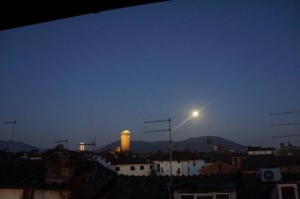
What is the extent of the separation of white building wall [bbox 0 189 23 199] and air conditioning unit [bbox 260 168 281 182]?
1725 centimetres

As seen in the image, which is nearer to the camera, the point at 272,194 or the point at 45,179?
the point at 45,179

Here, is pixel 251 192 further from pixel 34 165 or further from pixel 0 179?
pixel 0 179

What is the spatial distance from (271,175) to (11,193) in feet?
60.1

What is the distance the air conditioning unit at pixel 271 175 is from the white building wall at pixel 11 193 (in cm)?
1725

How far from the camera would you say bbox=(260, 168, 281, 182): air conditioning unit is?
21.2m

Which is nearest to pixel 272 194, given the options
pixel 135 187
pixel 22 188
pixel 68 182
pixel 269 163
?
pixel 135 187

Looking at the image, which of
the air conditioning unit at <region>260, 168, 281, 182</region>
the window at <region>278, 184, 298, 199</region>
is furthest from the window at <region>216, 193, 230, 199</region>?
the air conditioning unit at <region>260, 168, 281, 182</region>

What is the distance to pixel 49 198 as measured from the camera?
1658 centimetres

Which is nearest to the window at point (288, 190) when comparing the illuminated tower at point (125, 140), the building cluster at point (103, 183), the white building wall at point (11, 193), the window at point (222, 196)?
the building cluster at point (103, 183)

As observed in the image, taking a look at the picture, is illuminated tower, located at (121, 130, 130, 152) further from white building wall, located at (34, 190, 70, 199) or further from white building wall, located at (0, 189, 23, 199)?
white building wall, located at (34, 190, 70, 199)

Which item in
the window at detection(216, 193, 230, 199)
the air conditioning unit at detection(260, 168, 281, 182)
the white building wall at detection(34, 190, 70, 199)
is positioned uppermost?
the air conditioning unit at detection(260, 168, 281, 182)

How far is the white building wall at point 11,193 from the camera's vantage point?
668 inches

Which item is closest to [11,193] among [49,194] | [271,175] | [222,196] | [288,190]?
[49,194]

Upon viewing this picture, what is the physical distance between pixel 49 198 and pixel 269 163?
144 feet
